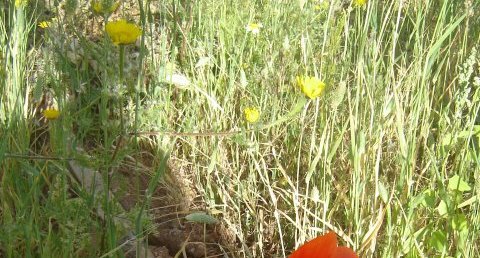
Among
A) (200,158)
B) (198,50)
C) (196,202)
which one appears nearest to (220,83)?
(198,50)

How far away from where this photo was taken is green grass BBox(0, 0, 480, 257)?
1.22 m

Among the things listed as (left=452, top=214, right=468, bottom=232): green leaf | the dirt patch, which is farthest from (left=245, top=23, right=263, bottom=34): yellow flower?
(left=452, top=214, right=468, bottom=232): green leaf

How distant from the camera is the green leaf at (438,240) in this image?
1225 mm

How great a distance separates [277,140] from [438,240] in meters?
0.60

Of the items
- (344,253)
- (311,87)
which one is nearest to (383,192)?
(311,87)

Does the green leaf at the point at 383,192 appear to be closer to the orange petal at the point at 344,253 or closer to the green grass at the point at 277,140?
the green grass at the point at 277,140

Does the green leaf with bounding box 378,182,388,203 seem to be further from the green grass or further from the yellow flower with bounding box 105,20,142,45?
the yellow flower with bounding box 105,20,142,45

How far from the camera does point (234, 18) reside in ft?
7.12

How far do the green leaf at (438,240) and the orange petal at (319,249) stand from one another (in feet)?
2.62

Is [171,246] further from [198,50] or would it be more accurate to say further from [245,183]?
[198,50]

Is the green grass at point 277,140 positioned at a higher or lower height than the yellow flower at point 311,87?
lower

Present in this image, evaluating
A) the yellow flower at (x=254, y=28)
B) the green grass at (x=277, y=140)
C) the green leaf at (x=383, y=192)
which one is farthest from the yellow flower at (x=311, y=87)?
the yellow flower at (x=254, y=28)

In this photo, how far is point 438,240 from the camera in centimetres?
123

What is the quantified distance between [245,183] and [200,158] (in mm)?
260
